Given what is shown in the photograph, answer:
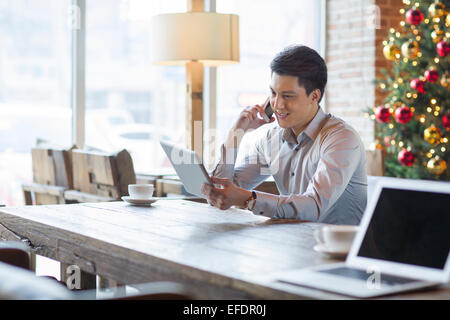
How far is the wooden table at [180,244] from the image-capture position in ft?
4.43

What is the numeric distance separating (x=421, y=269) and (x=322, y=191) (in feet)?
3.39

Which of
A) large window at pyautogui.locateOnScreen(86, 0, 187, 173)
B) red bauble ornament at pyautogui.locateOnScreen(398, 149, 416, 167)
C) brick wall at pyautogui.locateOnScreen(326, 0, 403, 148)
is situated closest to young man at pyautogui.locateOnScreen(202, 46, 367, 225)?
large window at pyautogui.locateOnScreen(86, 0, 187, 173)

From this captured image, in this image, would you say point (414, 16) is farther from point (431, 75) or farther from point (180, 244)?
point (180, 244)

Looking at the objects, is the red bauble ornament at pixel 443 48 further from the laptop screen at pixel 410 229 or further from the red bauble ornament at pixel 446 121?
the laptop screen at pixel 410 229

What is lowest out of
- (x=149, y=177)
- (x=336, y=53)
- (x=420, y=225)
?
(x=149, y=177)

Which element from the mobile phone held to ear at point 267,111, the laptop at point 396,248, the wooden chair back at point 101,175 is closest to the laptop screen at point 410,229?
the laptop at point 396,248

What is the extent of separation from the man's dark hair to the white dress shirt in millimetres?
125

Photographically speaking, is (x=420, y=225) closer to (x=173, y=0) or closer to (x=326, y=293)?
(x=326, y=293)

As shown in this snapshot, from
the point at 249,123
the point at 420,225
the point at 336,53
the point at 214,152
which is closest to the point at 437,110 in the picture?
the point at 336,53

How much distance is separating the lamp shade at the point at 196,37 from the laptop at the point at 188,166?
1672 millimetres

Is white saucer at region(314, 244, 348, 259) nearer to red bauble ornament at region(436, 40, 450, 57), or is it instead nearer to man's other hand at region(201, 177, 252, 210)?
man's other hand at region(201, 177, 252, 210)

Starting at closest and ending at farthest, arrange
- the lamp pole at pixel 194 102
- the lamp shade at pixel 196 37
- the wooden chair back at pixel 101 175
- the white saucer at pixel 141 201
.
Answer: the white saucer at pixel 141 201, the wooden chair back at pixel 101 175, the lamp shade at pixel 196 37, the lamp pole at pixel 194 102

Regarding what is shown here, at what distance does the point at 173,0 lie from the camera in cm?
548

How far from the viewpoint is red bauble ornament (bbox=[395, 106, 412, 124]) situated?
5.27m
